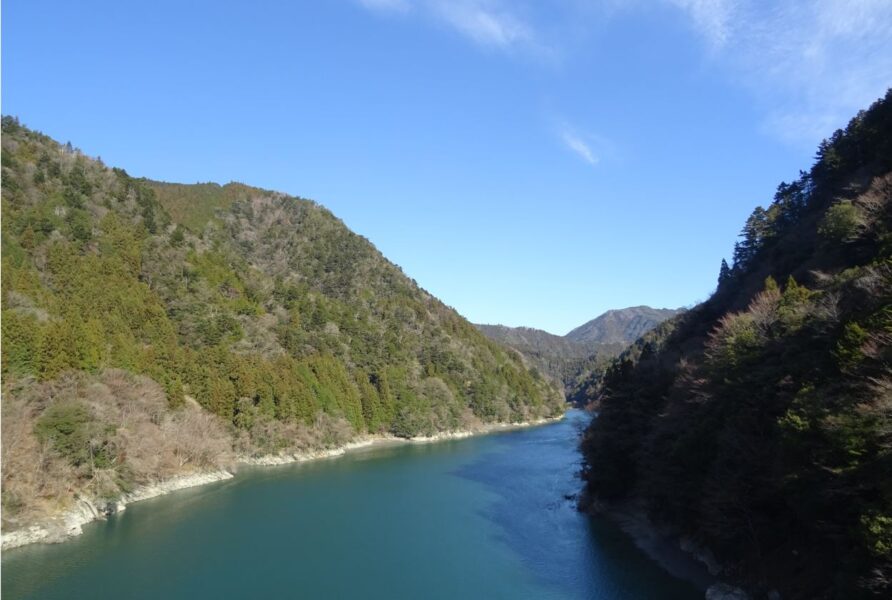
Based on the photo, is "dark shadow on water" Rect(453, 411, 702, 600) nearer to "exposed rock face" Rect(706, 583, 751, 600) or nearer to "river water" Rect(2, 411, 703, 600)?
"river water" Rect(2, 411, 703, 600)

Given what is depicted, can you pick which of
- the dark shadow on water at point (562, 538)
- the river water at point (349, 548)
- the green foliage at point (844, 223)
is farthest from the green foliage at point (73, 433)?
the green foliage at point (844, 223)

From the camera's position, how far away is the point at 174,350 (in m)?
50.8

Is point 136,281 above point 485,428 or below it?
above

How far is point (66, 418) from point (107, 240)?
35.4 metres

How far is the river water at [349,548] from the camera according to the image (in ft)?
75.0

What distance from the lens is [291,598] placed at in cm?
2211

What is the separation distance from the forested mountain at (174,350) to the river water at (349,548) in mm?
4383

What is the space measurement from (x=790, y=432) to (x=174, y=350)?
158ft

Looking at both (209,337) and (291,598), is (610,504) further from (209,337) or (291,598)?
(209,337)

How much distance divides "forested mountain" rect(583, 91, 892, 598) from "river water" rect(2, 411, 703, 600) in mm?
3256

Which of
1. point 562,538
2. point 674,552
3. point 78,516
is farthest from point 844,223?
point 78,516

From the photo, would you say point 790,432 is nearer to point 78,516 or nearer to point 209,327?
point 78,516

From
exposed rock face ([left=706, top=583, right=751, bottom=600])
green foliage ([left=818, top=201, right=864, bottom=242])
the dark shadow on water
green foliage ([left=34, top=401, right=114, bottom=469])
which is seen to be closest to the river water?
the dark shadow on water

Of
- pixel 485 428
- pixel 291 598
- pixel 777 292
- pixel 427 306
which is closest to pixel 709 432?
pixel 777 292
